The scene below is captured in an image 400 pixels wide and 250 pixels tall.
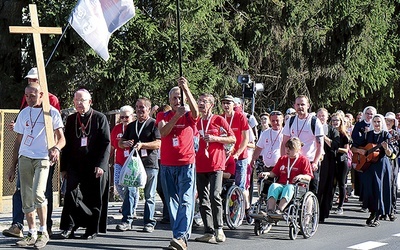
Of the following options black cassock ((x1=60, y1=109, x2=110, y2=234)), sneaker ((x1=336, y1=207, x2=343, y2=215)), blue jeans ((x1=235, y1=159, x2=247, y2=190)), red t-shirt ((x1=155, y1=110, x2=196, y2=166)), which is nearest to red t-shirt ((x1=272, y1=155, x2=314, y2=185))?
blue jeans ((x1=235, y1=159, x2=247, y2=190))

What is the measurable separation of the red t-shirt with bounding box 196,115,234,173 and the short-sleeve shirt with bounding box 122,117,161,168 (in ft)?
3.43

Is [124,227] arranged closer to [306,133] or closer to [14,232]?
[14,232]

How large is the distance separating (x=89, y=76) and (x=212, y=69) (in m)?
3.34

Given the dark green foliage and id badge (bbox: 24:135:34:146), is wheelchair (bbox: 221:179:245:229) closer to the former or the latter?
id badge (bbox: 24:135:34:146)

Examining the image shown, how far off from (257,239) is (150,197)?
1.72 metres

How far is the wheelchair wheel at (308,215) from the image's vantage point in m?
10.4

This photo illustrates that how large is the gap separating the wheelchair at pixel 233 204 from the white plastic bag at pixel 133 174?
55.2 inches

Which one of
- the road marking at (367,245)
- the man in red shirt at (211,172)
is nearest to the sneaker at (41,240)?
the man in red shirt at (211,172)

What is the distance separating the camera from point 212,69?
19547mm

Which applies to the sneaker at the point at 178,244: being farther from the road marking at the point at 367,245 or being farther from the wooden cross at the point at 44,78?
the road marking at the point at 367,245

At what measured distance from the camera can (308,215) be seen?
35.0 feet

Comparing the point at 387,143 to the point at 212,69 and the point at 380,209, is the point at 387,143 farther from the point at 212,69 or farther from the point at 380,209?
the point at 212,69

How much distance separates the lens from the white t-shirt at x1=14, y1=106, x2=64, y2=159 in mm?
9133

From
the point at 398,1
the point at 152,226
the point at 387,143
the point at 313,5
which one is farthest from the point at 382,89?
the point at 152,226
